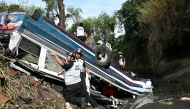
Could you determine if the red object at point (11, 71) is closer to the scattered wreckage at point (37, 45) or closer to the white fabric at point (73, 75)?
the scattered wreckage at point (37, 45)

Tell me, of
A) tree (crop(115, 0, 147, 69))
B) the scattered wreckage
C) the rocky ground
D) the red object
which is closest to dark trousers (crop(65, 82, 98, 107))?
the rocky ground

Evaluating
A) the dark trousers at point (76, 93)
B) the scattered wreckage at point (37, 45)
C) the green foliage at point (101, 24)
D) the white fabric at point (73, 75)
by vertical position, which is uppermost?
the green foliage at point (101, 24)

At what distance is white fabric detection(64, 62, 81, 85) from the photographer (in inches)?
245

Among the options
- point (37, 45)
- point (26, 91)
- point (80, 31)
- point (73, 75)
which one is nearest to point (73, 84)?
point (73, 75)

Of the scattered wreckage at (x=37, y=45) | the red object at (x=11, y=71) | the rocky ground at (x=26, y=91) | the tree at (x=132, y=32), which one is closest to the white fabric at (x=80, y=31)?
the scattered wreckage at (x=37, y=45)

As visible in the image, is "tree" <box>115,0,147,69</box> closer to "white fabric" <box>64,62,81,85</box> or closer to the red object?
"white fabric" <box>64,62,81,85</box>

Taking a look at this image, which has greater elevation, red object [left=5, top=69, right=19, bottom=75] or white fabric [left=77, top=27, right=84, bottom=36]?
white fabric [left=77, top=27, right=84, bottom=36]

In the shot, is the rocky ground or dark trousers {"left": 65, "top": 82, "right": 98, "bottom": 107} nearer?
the rocky ground

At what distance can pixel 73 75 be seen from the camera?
6227 millimetres

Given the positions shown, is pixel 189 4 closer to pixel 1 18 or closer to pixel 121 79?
pixel 121 79

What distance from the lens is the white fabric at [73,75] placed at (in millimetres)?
6219

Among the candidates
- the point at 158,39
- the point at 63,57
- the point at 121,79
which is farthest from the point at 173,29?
the point at 63,57

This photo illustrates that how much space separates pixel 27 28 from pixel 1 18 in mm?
753

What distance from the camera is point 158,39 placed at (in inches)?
637
